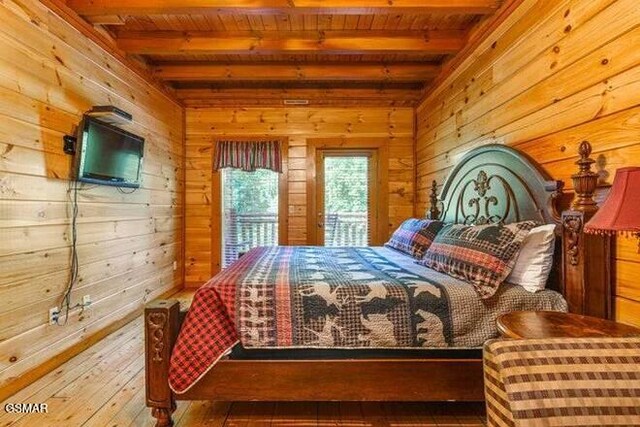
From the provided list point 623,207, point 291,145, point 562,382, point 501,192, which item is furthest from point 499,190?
point 291,145

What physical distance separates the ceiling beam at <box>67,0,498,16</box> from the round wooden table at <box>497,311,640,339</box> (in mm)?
2155

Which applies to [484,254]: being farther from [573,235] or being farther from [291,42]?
[291,42]

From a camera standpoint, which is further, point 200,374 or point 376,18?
point 376,18

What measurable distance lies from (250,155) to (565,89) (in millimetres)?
3507

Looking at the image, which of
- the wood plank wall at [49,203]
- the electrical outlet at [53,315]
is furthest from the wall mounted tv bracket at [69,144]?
the electrical outlet at [53,315]

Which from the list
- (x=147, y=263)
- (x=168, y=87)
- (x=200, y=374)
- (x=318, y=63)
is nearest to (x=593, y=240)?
(x=200, y=374)

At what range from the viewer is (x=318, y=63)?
12.0ft

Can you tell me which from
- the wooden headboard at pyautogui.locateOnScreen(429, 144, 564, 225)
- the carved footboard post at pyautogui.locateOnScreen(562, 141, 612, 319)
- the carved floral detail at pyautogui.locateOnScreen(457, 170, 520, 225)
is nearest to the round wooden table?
the carved footboard post at pyautogui.locateOnScreen(562, 141, 612, 319)

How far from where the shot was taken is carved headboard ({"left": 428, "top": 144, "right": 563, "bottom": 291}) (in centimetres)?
184

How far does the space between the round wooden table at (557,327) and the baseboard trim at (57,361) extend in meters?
2.70

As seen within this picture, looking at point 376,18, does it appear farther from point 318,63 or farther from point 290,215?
point 290,215

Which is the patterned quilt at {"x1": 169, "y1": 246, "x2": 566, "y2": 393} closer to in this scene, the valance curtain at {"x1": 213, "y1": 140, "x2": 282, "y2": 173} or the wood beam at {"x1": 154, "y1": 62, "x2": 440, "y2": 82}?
the wood beam at {"x1": 154, "y1": 62, "x2": 440, "y2": 82}

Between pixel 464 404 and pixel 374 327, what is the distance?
0.81 metres

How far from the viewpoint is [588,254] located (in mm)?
1526
